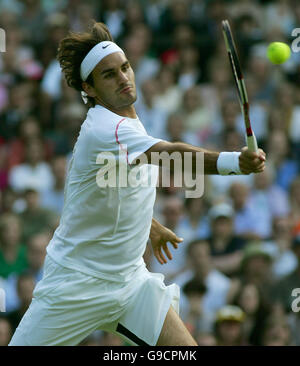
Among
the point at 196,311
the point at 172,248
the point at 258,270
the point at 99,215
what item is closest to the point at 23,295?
the point at 172,248

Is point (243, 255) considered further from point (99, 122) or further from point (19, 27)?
point (19, 27)

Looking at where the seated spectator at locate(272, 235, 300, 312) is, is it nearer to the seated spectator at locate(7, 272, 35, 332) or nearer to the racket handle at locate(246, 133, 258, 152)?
the seated spectator at locate(7, 272, 35, 332)

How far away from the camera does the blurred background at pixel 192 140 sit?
8.03 metres

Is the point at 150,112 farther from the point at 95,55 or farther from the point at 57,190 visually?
the point at 95,55

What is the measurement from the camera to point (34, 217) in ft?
30.4

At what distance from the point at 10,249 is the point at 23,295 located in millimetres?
927

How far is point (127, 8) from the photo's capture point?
1164 cm

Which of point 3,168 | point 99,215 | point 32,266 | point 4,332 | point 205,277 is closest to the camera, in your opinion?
point 99,215

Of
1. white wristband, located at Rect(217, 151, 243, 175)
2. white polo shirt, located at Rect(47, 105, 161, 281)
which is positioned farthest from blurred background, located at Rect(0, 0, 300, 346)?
white wristband, located at Rect(217, 151, 243, 175)

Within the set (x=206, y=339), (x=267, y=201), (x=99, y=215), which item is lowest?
(x=206, y=339)

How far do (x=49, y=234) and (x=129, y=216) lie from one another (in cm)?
395

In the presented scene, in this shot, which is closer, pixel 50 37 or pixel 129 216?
pixel 129 216

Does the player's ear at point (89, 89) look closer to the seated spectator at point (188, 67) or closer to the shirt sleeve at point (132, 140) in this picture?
the shirt sleeve at point (132, 140)

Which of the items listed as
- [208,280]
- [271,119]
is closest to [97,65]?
[208,280]
